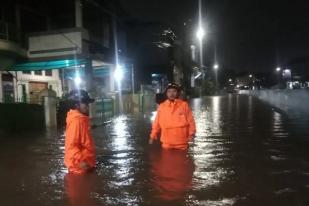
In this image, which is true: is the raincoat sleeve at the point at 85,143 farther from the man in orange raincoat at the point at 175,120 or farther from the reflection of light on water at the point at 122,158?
the man in orange raincoat at the point at 175,120

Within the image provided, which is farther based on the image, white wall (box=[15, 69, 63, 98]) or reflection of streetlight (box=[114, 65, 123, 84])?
reflection of streetlight (box=[114, 65, 123, 84])

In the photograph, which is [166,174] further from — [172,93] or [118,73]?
[118,73]

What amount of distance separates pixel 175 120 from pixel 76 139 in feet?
6.21

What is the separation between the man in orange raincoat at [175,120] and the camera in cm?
832

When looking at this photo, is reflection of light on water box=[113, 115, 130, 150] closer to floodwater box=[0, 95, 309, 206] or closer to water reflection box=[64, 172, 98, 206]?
floodwater box=[0, 95, 309, 206]

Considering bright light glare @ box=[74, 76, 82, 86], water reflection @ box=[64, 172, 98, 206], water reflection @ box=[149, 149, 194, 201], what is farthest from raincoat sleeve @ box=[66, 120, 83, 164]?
bright light glare @ box=[74, 76, 82, 86]

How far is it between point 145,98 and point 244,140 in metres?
15.0

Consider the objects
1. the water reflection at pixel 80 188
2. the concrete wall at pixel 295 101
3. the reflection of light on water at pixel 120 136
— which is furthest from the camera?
the concrete wall at pixel 295 101

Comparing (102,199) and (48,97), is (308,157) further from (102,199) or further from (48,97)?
(48,97)

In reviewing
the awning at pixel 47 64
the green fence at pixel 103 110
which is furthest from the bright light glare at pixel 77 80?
the green fence at pixel 103 110

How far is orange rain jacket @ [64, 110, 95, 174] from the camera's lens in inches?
286

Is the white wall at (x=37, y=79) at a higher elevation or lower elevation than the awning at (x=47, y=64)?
lower

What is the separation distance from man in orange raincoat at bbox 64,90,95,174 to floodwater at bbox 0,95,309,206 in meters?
0.30

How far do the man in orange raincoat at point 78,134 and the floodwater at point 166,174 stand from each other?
0.98 ft
